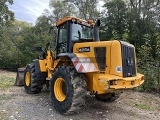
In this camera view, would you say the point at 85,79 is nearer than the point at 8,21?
Yes

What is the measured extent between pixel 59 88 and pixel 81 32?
1803mm

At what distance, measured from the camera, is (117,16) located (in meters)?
29.1

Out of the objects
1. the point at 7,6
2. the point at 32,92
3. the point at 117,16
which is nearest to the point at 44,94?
the point at 32,92

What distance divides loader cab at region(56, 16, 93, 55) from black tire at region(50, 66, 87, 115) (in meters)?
0.96

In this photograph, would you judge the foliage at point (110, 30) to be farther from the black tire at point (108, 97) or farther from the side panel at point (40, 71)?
the black tire at point (108, 97)

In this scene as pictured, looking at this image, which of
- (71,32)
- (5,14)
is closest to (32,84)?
(71,32)

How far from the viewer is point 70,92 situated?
5.57 meters

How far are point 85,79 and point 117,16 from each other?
2438 cm

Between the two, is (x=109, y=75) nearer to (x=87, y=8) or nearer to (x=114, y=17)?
(x=114, y=17)

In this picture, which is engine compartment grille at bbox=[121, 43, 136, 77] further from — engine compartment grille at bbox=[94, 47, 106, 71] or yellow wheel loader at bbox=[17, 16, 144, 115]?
engine compartment grille at bbox=[94, 47, 106, 71]

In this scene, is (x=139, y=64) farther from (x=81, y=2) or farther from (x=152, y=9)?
(x=81, y=2)

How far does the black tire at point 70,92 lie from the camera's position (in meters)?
5.51

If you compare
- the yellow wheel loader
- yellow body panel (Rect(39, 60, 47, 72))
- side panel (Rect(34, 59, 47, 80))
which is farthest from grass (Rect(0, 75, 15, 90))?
the yellow wheel loader

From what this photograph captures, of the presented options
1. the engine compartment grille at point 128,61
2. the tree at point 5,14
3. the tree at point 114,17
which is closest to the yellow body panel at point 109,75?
the engine compartment grille at point 128,61
